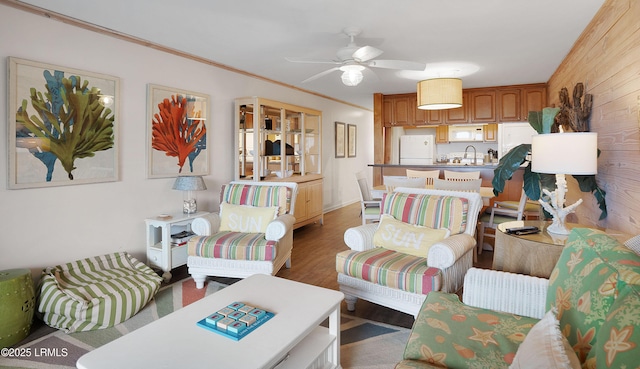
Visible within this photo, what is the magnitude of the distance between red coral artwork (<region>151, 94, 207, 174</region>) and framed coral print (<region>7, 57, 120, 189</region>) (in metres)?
0.47

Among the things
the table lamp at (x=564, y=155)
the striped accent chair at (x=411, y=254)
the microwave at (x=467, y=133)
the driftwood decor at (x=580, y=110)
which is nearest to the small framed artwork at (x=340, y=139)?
the microwave at (x=467, y=133)

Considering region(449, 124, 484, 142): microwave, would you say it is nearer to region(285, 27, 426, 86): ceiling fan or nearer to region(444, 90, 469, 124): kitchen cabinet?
region(444, 90, 469, 124): kitchen cabinet

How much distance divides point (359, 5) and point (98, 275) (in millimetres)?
2896

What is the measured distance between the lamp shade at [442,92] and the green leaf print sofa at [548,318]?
3.07m

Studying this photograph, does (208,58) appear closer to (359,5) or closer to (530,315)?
(359,5)

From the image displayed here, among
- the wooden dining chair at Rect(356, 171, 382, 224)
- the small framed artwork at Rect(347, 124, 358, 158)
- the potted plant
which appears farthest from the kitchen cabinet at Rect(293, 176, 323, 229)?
the potted plant

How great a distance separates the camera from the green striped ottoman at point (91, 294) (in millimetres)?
2412

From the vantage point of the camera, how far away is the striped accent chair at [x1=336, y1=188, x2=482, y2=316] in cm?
233

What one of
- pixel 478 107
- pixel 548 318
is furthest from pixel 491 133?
pixel 548 318

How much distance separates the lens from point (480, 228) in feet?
13.8

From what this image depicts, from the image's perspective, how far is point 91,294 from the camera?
8.42 feet

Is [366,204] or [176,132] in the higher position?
[176,132]

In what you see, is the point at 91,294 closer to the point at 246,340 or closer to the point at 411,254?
the point at 246,340

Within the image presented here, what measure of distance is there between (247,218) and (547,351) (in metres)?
2.79
